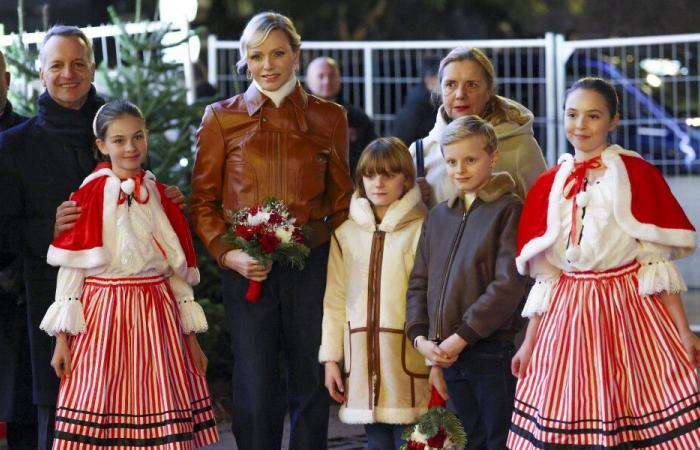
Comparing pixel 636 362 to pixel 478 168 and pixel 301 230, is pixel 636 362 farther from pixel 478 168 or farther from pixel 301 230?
pixel 301 230

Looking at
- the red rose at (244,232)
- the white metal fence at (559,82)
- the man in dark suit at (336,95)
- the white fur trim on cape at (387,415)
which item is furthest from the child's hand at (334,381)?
the white metal fence at (559,82)

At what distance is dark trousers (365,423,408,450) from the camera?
586cm

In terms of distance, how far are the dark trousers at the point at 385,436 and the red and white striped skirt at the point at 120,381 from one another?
0.79m

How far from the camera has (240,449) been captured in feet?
19.6

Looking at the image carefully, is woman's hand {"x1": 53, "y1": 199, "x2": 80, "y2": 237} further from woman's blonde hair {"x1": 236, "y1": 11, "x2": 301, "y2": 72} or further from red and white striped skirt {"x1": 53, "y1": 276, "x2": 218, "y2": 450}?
woman's blonde hair {"x1": 236, "y1": 11, "x2": 301, "y2": 72}

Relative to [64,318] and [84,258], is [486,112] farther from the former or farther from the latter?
[64,318]

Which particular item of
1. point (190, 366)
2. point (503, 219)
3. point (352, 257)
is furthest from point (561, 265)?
point (190, 366)

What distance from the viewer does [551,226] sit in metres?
5.36

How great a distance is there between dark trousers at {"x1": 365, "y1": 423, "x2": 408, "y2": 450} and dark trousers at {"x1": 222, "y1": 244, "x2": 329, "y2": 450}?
23cm

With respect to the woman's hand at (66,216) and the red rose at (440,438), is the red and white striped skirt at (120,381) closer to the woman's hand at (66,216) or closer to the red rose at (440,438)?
the woman's hand at (66,216)

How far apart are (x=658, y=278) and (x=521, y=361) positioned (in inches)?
25.7

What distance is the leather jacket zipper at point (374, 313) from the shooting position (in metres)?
5.80

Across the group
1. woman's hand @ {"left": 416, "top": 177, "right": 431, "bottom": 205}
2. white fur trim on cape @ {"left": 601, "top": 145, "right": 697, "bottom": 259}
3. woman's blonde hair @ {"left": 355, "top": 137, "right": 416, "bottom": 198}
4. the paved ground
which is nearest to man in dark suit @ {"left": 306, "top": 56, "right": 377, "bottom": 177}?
the paved ground

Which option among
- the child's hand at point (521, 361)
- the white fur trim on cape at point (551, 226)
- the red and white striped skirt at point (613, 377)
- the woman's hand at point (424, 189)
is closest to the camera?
the red and white striped skirt at point (613, 377)
